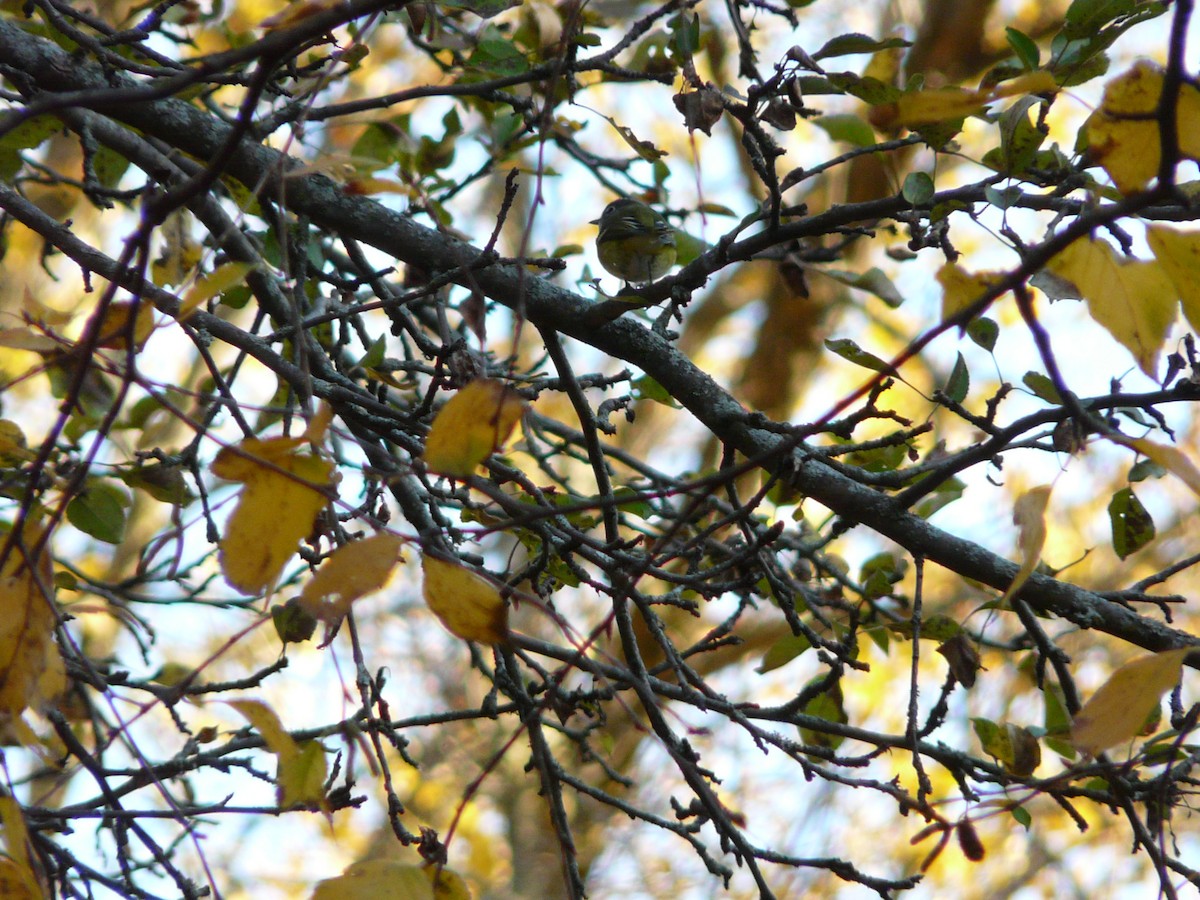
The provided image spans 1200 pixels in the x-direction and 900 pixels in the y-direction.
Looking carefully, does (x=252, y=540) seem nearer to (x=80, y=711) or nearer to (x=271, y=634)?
(x=80, y=711)

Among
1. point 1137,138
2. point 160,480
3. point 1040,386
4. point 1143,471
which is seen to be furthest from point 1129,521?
point 160,480

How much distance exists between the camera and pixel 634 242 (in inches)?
72.7

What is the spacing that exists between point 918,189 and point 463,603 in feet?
2.19

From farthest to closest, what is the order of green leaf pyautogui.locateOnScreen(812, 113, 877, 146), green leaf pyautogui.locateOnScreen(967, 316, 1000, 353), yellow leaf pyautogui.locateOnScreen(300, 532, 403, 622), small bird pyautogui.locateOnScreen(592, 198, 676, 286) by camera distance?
small bird pyautogui.locateOnScreen(592, 198, 676, 286) → green leaf pyautogui.locateOnScreen(812, 113, 877, 146) → green leaf pyautogui.locateOnScreen(967, 316, 1000, 353) → yellow leaf pyautogui.locateOnScreen(300, 532, 403, 622)

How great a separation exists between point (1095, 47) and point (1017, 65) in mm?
141

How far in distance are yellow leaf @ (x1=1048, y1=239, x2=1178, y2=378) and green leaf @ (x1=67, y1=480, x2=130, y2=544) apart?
136 centimetres

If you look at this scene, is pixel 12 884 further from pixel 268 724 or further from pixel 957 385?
pixel 957 385

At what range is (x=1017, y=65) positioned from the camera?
1277mm

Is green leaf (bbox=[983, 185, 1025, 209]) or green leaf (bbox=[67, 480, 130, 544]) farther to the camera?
green leaf (bbox=[67, 480, 130, 544])

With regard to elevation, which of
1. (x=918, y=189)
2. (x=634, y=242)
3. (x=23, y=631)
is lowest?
(x=23, y=631)

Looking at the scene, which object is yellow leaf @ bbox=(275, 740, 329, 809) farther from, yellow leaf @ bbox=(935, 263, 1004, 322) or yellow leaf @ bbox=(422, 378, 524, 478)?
yellow leaf @ bbox=(935, 263, 1004, 322)

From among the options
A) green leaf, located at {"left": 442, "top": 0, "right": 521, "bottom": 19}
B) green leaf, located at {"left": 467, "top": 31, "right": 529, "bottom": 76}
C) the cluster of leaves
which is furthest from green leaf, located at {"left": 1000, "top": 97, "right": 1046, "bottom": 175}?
green leaf, located at {"left": 467, "top": 31, "right": 529, "bottom": 76}

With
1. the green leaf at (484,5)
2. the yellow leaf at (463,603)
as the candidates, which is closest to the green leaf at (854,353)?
the yellow leaf at (463,603)

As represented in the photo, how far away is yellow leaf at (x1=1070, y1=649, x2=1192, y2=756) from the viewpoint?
0.73 metres
